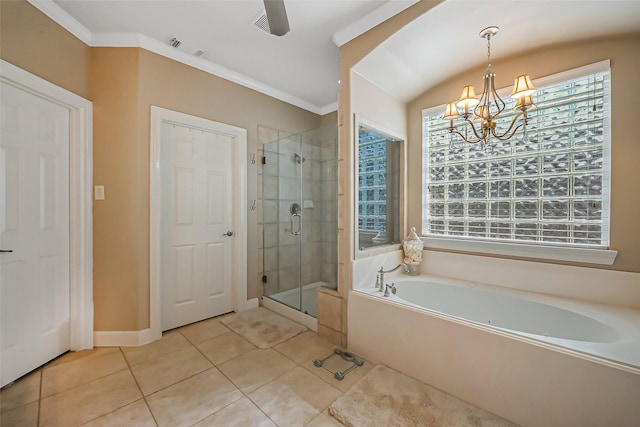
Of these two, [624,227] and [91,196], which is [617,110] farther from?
[91,196]

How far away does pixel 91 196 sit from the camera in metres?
2.09

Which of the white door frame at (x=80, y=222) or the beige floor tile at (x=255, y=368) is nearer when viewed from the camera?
the beige floor tile at (x=255, y=368)

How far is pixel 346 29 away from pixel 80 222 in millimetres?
2586

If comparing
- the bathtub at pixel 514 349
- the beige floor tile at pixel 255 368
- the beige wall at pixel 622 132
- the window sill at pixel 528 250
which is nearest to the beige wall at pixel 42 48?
the beige floor tile at pixel 255 368

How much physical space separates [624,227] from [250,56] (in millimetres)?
3190

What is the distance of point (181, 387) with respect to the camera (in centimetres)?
166

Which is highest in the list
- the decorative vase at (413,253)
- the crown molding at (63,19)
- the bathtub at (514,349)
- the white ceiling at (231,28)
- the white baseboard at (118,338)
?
the white ceiling at (231,28)

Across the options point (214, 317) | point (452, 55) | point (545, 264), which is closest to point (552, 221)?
point (545, 264)

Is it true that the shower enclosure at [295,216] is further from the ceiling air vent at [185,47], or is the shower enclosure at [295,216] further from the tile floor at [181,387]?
the ceiling air vent at [185,47]

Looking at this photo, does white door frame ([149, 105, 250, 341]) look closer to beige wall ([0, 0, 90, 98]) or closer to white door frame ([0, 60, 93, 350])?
white door frame ([0, 60, 93, 350])

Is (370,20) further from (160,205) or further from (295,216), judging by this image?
(160,205)

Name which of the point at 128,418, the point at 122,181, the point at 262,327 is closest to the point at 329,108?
the point at 122,181

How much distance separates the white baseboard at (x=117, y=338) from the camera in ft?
6.97

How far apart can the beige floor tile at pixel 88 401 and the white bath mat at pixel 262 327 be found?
0.87 metres
